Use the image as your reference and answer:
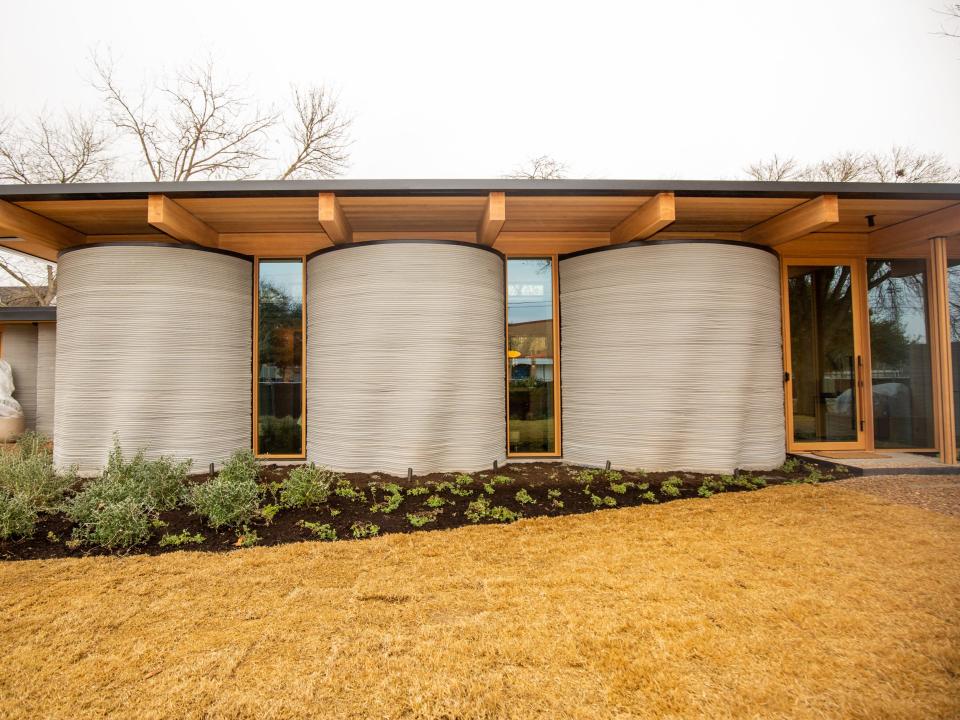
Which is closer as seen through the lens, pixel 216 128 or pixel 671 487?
pixel 671 487

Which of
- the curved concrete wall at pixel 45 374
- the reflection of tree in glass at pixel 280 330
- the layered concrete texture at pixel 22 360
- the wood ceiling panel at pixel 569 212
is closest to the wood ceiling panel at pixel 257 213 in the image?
the reflection of tree in glass at pixel 280 330

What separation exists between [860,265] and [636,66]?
9585 millimetres

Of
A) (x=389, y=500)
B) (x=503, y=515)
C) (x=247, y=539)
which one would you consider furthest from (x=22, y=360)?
(x=503, y=515)

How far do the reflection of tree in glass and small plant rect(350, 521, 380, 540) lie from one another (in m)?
2.83

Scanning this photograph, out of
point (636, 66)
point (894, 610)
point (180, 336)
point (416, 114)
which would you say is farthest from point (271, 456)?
point (416, 114)

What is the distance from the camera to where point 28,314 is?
26.6ft

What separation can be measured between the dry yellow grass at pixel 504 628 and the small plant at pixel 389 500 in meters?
0.55

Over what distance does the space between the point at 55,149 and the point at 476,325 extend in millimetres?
14217

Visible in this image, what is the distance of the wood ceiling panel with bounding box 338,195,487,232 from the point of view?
4781mm

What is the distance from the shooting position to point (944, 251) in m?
5.18

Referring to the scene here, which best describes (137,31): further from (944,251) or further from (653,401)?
(944,251)

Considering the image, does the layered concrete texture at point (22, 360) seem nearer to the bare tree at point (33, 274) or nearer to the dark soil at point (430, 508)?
the bare tree at point (33, 274)

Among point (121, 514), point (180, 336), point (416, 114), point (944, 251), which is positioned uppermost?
point (416, 114)

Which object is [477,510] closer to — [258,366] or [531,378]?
[531,378]
